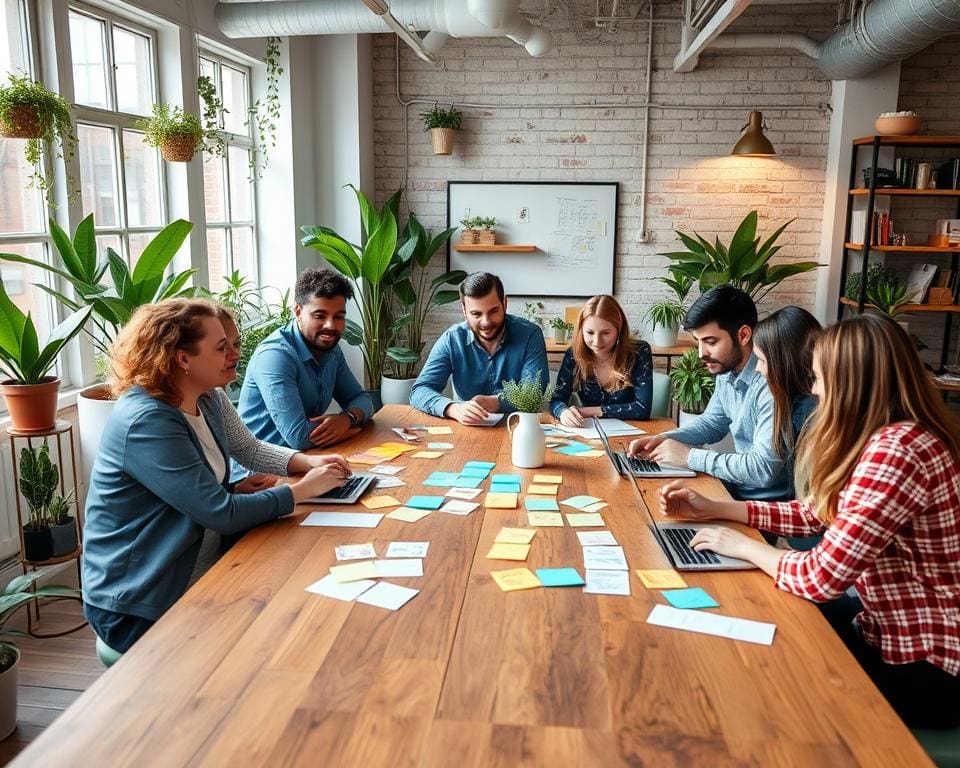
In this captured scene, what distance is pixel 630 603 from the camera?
70.3 inches

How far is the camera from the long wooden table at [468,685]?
1.29m

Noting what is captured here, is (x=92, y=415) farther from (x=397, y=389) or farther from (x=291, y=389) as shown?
(x=397, y=389)

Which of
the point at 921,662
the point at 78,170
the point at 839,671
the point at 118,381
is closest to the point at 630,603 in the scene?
the point at 839,671

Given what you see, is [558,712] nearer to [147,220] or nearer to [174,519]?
[174,519]

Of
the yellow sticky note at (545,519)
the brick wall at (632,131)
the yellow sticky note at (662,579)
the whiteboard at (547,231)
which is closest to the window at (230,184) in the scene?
the brick wall at (632,131)

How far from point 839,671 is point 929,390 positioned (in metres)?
0.67

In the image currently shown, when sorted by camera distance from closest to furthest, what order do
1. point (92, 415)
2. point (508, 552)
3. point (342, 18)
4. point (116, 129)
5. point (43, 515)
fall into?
point (508, 552) → point (43, 515) → point (92, 415) → point (116, 129) → point (342, 18)

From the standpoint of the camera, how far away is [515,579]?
6.22ft

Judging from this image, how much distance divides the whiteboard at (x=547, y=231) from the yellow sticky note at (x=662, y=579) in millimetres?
4722

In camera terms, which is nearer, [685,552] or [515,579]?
[515,579]

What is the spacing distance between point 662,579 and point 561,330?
14.2 ft

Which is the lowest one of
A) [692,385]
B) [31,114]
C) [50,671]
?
[50,671]

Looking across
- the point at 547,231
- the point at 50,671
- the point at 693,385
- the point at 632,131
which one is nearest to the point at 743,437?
the point at 693,385

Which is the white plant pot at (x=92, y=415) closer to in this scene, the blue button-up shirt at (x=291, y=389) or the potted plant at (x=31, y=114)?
the blue button-up shirt at (x=291, y=389)
